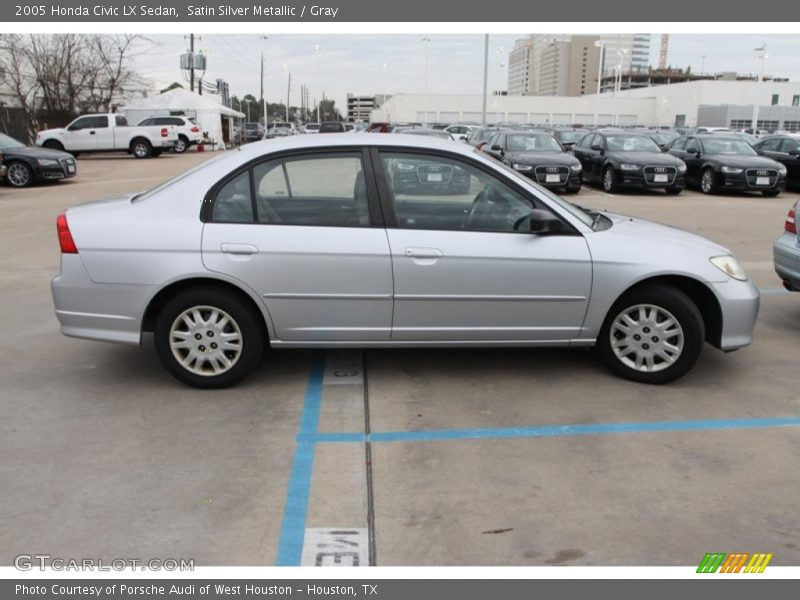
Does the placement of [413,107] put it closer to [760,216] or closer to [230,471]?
[760,216]

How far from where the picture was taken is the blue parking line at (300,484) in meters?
2.97

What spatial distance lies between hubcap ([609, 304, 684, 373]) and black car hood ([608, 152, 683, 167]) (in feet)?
43.5

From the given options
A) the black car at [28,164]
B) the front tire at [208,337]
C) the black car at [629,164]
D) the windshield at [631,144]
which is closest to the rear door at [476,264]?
the front tire at [208,337]

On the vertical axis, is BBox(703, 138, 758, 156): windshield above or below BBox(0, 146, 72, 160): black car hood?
above

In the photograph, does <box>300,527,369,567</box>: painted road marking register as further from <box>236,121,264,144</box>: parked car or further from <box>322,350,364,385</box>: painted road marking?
<box>236,121,264,144</box>: parked car

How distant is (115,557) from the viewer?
289 cm

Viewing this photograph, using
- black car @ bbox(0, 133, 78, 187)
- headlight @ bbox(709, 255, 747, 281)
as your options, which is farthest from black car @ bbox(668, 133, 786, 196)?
black car @ bbox(0, 133, 78, 187)

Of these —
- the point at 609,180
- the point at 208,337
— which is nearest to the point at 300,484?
the point at 208,337

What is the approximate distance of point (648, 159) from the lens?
1709 cm

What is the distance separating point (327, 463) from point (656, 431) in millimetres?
1988

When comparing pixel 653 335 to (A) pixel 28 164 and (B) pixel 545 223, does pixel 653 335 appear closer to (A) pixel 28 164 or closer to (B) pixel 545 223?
(B) pixel 545 223

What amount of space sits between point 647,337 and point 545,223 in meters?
1.11

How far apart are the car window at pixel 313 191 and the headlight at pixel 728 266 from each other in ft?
8.03

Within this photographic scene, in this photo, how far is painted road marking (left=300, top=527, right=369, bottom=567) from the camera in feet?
9.46
